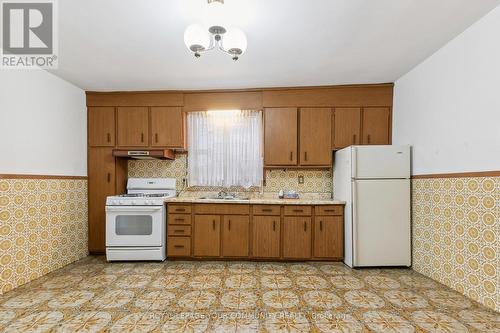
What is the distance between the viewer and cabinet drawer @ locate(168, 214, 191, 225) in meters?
3.86

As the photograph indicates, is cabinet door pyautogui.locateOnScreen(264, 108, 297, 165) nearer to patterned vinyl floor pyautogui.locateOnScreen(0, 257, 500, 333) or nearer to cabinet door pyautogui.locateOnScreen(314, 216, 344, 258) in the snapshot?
cabinet door pyautogui.locateOnScreen(314, 216, 344, 258)

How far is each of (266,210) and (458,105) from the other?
2.49m

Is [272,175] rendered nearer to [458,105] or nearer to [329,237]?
[329,237]

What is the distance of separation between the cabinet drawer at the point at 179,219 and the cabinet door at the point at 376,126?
2798 millimetres

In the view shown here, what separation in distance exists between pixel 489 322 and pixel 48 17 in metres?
4.42

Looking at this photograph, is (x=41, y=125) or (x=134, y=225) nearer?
(x=41, y=125)

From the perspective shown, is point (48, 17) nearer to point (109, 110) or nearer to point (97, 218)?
point (109, 110)

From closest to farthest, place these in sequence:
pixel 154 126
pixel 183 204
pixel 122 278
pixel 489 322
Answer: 1. pixel 489 322
2. pixel 122 278
3. pixel 183 204
4. pixel 154 126

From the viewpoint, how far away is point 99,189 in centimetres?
412

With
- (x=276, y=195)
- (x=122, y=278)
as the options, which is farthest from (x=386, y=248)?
(x=122, y=278)

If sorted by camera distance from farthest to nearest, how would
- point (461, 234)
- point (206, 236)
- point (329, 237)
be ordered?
point (206, 236) < point (329, 237) < point (461, 234)

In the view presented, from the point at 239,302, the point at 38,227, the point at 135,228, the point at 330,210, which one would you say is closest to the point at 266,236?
the point at 330,210

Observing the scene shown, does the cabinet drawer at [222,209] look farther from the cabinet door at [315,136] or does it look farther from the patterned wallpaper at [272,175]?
the cabinet door at [315,136]

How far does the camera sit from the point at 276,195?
4.27 meters
